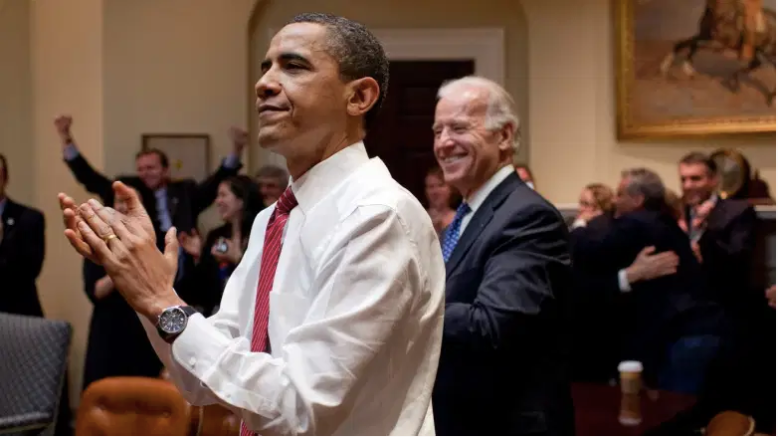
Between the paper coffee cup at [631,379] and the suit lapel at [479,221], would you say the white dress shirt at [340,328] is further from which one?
the paper coffee cup at [631,379]

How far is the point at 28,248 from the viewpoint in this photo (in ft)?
14.0

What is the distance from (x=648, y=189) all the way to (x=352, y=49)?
10.4ft

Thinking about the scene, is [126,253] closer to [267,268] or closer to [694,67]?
[267,268]

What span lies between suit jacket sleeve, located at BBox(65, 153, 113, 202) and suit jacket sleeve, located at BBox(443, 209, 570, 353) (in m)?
2.97

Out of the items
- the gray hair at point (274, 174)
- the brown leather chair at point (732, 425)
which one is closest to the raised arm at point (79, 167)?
the gray hair at point (274, 174)

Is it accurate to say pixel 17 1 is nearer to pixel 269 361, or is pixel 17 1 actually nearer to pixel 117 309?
pixel 117 309

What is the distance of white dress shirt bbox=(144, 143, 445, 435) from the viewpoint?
1.11 meters

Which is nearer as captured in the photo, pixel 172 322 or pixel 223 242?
pixel 172 322

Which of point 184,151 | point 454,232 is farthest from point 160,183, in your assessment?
point 454,232

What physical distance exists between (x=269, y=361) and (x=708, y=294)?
3529 mm

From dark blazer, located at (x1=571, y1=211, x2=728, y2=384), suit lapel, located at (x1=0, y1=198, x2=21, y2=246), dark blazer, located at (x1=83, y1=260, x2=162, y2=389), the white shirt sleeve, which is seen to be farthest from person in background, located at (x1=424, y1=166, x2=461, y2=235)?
the white shirt sleeve

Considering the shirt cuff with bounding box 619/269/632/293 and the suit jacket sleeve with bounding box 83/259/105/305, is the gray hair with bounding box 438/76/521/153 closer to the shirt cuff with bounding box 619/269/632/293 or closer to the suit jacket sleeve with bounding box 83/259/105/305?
the shirt cuff with bounding box 619/269/632/293

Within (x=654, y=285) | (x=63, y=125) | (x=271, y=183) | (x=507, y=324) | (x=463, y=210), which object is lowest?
(x=654, y=285)

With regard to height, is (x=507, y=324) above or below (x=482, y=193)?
below
